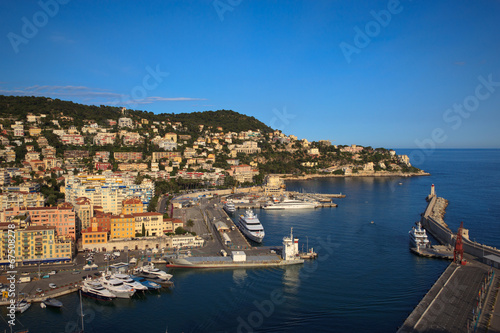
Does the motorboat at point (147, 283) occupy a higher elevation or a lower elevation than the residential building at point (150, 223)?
lower

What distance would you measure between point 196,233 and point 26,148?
69.0 ft

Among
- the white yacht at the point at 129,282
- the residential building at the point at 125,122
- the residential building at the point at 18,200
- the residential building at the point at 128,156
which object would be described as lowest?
the white yacht at the point at 129,282

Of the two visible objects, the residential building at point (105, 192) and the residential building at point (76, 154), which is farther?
the residential building at point (76, 154)

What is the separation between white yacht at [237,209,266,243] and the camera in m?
15.4

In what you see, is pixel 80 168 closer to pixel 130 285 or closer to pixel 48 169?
pixel 48 169

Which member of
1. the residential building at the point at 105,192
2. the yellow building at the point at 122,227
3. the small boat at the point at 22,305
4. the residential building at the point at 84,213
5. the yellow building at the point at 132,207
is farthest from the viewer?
the residential building at the point at 105,192

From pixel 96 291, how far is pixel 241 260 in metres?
4.37

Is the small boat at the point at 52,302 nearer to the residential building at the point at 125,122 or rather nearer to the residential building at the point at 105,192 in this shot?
the residential building at the point at 105,192

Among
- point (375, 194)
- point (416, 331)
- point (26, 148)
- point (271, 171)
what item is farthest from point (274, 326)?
point (271, 171)

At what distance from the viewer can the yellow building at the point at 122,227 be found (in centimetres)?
1434

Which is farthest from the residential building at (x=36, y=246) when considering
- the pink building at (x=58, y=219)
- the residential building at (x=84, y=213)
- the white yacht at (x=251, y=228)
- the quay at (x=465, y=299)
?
the quay at (x=465, y=299)

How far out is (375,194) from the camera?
2991cm

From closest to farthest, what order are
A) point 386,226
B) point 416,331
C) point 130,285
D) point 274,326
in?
point 416,331 < point 274,326 < point 130,285 < point 386,226

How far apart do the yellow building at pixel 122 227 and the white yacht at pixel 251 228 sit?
4.56 m
